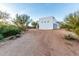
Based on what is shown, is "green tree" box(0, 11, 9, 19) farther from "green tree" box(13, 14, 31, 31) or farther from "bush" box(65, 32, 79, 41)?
"bush" box(65, 32, 79, 41)

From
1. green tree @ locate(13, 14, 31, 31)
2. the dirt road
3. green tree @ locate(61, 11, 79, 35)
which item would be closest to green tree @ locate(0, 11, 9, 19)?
green tree @ locate(13, 14, 31, 31)

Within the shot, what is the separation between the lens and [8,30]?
59.5 inches

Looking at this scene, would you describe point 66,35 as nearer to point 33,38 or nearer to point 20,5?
point 33,38

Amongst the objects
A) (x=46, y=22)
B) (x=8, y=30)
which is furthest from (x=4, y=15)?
(x=46, y=22)

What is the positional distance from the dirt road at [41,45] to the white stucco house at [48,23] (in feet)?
0.13

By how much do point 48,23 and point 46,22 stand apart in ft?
0.08

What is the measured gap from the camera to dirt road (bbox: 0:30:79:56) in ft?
4.91

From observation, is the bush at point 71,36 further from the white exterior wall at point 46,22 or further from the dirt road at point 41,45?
the white exterior wall at point 46,22

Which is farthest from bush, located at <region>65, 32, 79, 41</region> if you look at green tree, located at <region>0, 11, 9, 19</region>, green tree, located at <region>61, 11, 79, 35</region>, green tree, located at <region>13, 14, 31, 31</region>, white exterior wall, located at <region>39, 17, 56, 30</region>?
green tree, located at <region>0, 11, 9, 19</region>

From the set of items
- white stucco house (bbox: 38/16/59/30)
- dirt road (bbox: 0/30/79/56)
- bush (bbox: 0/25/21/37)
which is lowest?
dirt road (bbox: 0/30/79/56)

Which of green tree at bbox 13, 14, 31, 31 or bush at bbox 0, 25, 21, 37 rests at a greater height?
green tree at bbox 13, 14, 31, 31

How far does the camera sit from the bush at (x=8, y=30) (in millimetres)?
1515

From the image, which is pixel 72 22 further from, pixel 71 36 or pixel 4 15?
pixel 4 15

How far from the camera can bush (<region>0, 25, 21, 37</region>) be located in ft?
4.97
